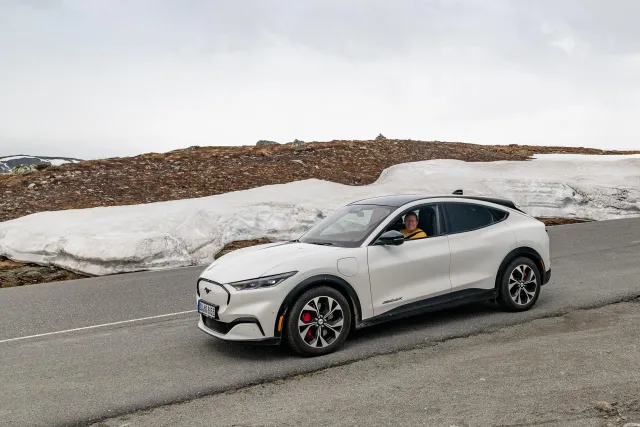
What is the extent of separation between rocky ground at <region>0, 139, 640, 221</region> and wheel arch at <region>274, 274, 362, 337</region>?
42.4ft

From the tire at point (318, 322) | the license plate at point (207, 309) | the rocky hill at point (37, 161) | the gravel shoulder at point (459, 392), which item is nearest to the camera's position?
the gravel shoulder at point (459, 392)

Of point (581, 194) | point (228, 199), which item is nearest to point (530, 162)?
point (581, 194)

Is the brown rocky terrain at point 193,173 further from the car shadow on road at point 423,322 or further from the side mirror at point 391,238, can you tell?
the side mirror at point 391,238

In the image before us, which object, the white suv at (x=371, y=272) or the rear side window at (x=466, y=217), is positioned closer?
the white suv at (x=371, y=272)

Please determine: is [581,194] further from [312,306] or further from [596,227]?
[312,306]

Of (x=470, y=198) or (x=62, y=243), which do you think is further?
(x=62, y=243)

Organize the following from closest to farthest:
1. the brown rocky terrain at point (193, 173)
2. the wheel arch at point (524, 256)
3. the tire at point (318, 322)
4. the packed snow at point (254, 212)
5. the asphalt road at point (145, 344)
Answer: the asphalt road at point (145, 344), the tire at point (318, 322), the wheel arch at point (524, 256), the packed snow at point (254, 212), the brown rocky terrain at point (193, 173)

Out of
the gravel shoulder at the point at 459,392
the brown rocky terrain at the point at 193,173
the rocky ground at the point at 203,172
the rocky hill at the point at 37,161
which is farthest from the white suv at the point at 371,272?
the rocky hill at the point at 37,161

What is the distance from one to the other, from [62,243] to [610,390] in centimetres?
1188

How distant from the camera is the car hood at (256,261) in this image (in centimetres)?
579

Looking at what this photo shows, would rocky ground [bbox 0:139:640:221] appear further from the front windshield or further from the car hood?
the car hood

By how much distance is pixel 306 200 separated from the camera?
17188 mm

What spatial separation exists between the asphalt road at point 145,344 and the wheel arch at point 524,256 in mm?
443

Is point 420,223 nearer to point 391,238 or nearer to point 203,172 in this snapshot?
point 391,238
